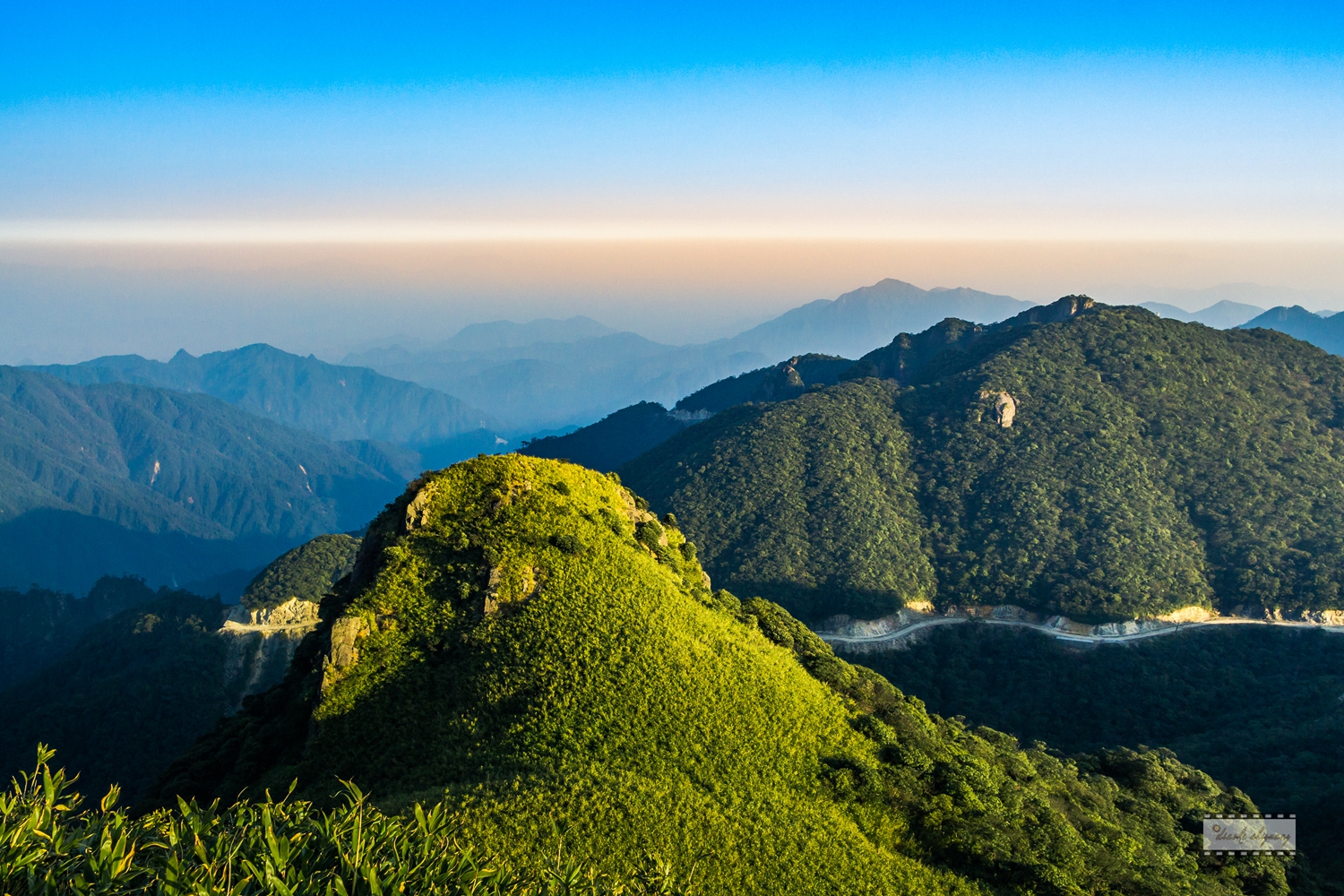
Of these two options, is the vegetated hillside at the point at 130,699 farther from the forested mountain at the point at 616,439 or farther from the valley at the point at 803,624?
the forested mountain at the point at 616,439

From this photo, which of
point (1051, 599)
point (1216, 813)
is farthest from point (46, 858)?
point (1051, 599)

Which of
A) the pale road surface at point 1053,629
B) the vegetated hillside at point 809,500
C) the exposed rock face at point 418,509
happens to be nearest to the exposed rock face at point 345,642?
the exposed rock face at point 418,509

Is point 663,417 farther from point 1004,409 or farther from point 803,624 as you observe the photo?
point 803,624

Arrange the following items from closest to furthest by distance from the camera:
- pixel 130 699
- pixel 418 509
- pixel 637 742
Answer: pixel 637 742
pixel 418 509
pixel 130 699

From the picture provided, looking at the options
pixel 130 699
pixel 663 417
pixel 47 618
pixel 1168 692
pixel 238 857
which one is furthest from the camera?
pixel 663 417

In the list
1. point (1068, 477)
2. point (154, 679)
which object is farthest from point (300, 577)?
point (1068, 477)

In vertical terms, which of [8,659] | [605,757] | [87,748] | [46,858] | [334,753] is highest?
[46,858]

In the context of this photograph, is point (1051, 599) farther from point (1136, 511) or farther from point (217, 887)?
point (217, 887)
